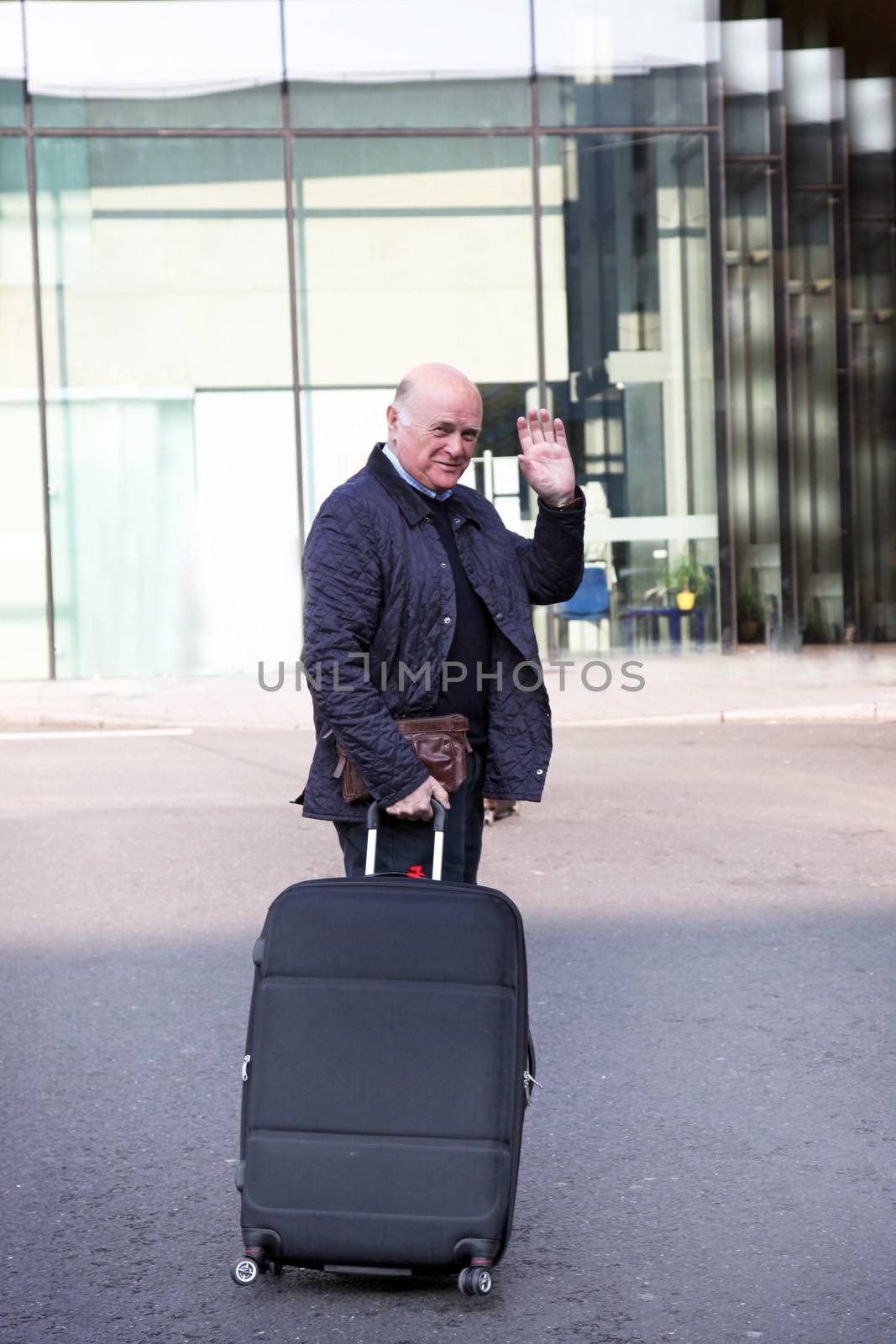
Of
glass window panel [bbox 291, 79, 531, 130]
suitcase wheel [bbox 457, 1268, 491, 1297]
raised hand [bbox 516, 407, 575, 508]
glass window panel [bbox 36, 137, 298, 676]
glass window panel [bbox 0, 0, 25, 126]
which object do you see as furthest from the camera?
glass window panel [bbox 291, 79, 531, 130]

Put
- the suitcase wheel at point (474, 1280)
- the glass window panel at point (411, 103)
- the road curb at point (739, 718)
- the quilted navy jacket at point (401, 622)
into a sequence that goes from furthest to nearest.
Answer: the glass window panel at point (411, 103)
the road curb at point (739, 718)
the quilted navy jacket at point (401, 622)
the suitcase wheel at point (474, 1280)

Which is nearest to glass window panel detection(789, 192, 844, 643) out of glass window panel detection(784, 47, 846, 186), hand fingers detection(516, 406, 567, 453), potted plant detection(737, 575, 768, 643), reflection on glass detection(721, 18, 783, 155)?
glass window panel detection(784, 47, 846, 186)

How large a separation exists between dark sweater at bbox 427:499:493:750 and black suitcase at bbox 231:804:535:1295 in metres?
0.51

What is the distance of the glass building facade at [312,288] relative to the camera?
762 inches

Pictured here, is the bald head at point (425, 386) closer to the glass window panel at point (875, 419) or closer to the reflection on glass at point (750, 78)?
the reflection on glass at point (750, 78)

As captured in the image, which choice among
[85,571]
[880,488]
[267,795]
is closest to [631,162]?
[880,488]

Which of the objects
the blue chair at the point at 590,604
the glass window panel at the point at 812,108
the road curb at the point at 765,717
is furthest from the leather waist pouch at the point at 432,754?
the glass window panel at the point at 812,108

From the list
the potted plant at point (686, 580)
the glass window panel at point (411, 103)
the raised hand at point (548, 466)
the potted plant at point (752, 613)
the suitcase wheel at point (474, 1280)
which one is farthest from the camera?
the potted plant at point (752, 613)

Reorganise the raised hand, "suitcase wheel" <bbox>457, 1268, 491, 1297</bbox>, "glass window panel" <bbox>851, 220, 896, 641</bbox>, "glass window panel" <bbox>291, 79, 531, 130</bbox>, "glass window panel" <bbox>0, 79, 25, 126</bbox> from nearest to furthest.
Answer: "suitcase wheel" <bbox>457, 1268, 491, 1297</bbox>
the raised hand
"glass window panel" <bbox>0, 79, 25, 126</bbox>
"glass window panel" <bbox>291, 79, 531, 130</bbox>
"glass window panel" <bbox>851, 220, 896, 641</bbox>

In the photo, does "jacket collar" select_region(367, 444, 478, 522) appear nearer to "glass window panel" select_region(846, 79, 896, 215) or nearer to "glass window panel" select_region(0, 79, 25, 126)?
"glass window panel" select_region(0, 79, 25, 126)

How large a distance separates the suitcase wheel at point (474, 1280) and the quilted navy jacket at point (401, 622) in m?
0.94

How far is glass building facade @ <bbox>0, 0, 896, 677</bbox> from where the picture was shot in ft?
63.5

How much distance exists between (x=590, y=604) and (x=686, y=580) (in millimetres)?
1184

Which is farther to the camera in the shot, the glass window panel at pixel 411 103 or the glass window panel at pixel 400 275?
the glass window panel at pixel 400 275
